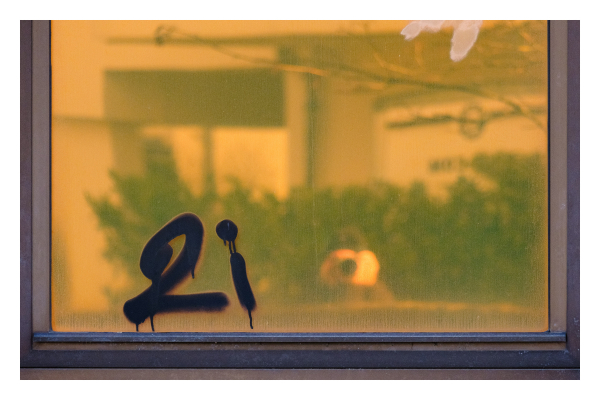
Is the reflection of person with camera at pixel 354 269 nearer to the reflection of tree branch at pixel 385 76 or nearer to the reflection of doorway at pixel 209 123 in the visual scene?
the reflection of doorway at pixel 209 123

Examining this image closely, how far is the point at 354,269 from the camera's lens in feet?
14.4

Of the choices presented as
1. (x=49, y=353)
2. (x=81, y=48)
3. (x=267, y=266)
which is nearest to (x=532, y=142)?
(x=267, y=266)

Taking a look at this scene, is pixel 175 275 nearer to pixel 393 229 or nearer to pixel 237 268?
pixel 237 268

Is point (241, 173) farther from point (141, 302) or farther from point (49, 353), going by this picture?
point (49, 353)

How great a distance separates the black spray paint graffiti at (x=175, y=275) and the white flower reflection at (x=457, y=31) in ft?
7.79

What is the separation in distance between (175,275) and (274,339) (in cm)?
106

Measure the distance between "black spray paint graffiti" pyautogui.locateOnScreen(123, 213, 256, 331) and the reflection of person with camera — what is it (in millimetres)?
766

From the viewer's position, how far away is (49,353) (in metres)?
4.44

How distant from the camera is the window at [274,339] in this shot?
14.3 feet

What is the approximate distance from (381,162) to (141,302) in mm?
2505

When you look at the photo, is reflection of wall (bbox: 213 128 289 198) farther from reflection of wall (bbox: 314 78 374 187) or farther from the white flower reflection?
the white flower reflection

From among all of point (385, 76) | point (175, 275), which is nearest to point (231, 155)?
point (175, 275)

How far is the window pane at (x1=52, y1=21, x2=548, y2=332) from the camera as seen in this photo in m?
4.38

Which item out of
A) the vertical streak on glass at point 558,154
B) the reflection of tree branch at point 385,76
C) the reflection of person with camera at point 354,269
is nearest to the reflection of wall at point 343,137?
the reflection of tree branch at point 385,76
